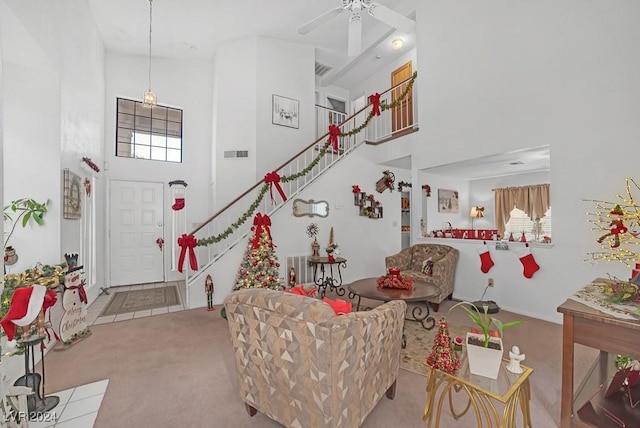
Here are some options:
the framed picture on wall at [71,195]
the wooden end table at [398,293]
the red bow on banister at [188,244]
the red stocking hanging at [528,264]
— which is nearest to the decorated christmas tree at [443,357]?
the wooden end table at [398,293]

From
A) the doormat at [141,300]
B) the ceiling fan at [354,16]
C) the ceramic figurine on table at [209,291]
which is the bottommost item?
the doormat at [141,300]

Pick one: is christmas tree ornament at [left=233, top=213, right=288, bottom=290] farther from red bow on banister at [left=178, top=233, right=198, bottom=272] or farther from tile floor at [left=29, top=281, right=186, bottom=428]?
tile floor at [left=29, top=281, right=186, bottom=428]

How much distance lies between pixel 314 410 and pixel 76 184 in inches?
161

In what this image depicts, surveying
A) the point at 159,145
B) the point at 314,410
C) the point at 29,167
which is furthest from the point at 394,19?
the point at 159,145

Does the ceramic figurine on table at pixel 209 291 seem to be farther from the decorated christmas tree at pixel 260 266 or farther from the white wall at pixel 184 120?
the white wall at pixel 184 120

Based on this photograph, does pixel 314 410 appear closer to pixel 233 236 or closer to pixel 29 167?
pixel 29 167

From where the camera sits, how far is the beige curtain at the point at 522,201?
20.7ft

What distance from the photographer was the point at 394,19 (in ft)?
11.8

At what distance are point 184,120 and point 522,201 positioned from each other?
315 inches

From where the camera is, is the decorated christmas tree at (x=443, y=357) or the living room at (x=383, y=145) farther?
the living room at (x=383, y=145)

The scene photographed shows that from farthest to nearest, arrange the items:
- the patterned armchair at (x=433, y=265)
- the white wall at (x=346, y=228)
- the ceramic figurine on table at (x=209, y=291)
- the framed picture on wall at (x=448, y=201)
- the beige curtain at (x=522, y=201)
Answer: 1. the framed picture on wall at (x=448, y=201)
2. the beige curtain at (x=522, y=201)
3. the white wall at (x=346, y=228)
4. the ceramic figurine on table at (x=209, y=291)
5. the patterned armchair at (x=433, y=265)

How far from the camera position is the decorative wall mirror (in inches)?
198

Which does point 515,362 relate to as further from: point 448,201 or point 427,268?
point 448,201

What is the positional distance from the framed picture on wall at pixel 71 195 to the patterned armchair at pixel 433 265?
4426mm
